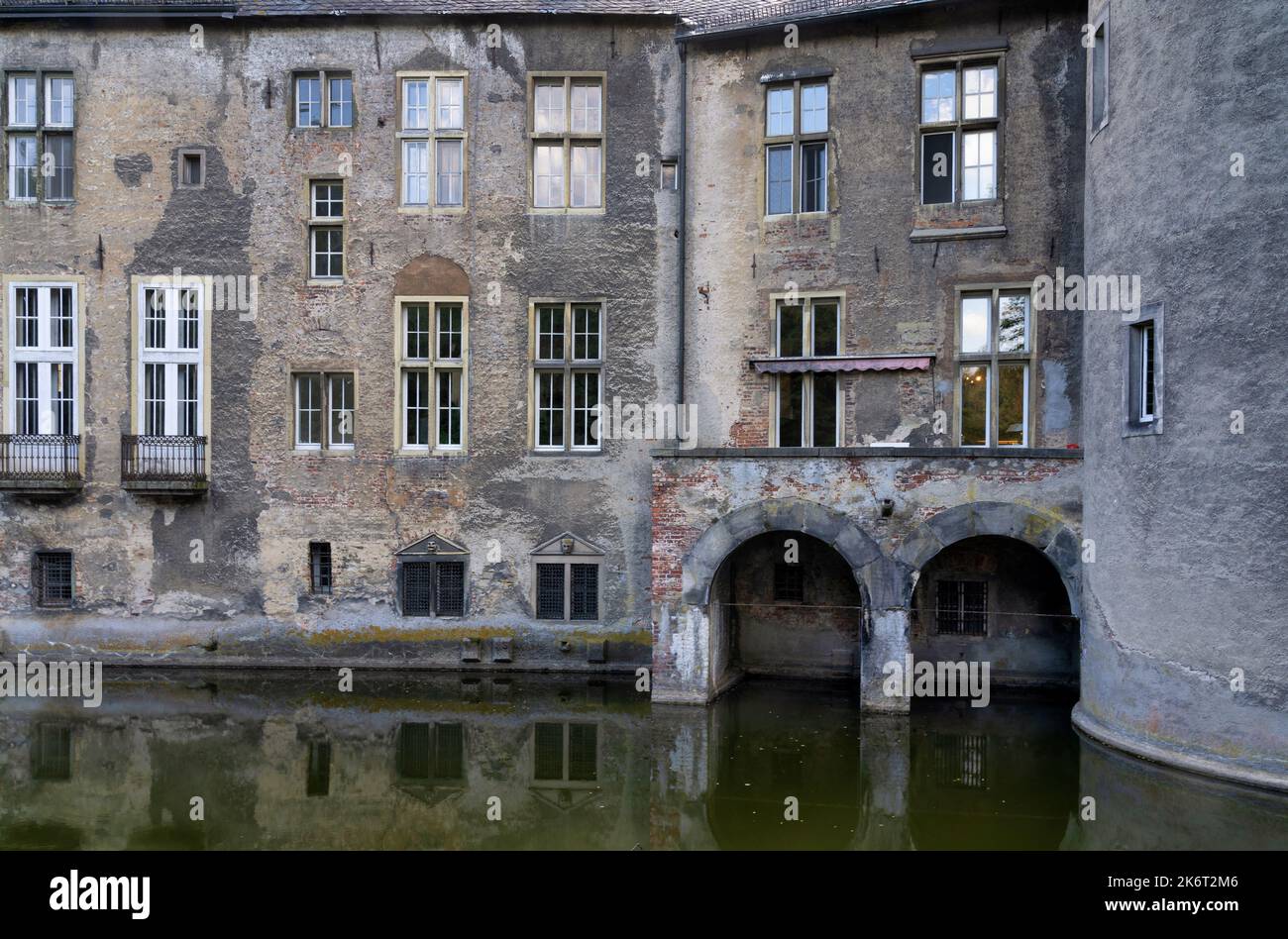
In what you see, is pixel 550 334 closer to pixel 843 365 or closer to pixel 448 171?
pixel 448 171

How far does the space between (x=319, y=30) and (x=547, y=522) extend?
8642 mm

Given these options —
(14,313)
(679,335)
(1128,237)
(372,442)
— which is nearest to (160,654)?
(372,442)

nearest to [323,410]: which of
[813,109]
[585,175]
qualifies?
[585,175]

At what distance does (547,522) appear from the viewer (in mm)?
16828

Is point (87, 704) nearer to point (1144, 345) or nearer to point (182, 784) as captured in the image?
point (182, 784)

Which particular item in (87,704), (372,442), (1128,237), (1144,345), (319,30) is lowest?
(87,704)

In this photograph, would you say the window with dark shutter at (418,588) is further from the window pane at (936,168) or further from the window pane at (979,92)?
the window pane at (979,92)

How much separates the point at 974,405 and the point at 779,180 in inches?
177

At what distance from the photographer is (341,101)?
1716 cm

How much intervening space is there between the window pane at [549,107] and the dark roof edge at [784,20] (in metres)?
2.05

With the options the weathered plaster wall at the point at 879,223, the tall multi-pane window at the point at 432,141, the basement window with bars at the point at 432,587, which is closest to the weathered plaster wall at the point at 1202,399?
the weathered plaster wall at the point at 879,223

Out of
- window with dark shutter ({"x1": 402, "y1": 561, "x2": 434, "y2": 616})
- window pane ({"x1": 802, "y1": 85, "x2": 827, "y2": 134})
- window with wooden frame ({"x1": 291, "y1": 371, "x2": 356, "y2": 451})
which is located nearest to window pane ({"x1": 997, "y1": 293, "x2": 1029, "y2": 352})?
window pane ({"x1": 802, "y1": 85, "x2": 827, "y2": 134})

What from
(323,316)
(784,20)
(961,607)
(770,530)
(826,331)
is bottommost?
(961,607)

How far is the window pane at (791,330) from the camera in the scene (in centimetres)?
1622
